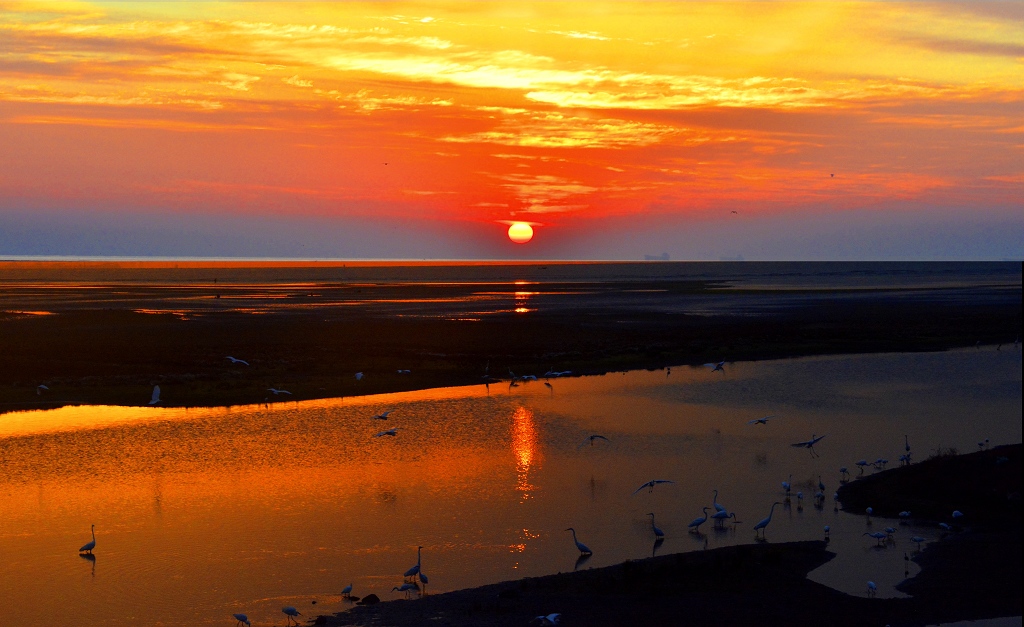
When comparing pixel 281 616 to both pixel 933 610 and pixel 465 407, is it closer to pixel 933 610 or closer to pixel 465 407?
pixel 933 610

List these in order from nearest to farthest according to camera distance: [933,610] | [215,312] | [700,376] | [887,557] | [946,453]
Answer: [933,610] → [887,557] → [946,453] → [700,376] → [215,312]

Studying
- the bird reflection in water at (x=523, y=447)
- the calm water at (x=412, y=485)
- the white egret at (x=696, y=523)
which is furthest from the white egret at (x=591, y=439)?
the white egret at (x=696, y=523)

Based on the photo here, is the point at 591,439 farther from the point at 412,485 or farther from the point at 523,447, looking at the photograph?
the point at 412,485

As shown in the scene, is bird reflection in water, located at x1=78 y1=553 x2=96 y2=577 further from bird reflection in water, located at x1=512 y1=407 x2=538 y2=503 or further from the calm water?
bird reflection in water, located at x1=512 y1=407 x2=538 y2=503

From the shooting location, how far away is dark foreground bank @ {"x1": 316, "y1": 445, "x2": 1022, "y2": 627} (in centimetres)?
1401

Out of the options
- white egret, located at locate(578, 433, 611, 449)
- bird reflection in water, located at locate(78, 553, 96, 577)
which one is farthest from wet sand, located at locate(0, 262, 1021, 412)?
bird reflection in water, located at locate(78, 553, 96, 577)

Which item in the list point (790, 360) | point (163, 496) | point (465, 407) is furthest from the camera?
point (790, 360)

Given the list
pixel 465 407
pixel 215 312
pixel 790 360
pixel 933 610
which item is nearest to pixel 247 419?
pixel 465 407

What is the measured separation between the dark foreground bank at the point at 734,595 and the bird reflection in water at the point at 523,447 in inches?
224

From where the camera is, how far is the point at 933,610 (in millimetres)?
14305

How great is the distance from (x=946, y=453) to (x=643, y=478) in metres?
8.37

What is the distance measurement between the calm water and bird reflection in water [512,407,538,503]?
0.11 m

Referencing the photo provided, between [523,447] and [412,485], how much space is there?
502 cm

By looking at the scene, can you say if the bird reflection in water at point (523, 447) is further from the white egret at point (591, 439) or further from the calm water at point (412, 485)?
the white egret at point (591, 439)
